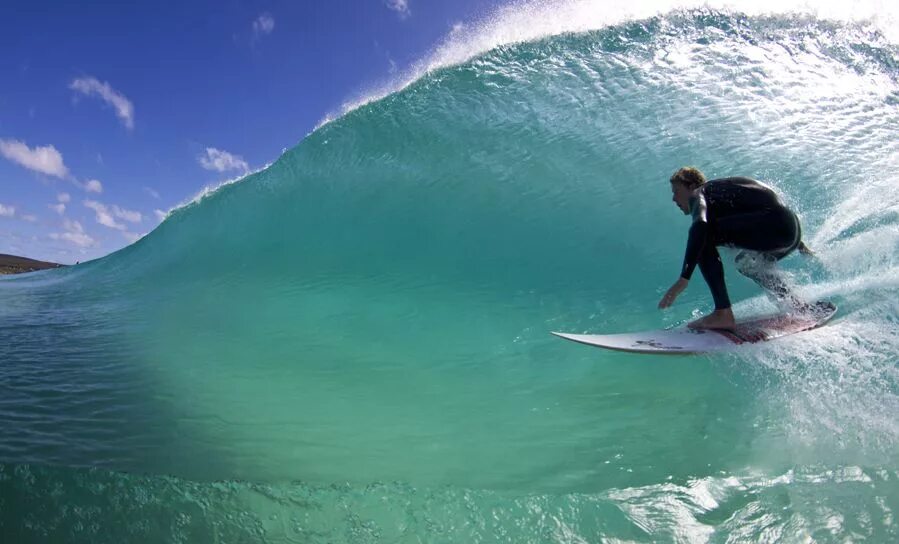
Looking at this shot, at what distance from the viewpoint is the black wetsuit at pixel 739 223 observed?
4184 mm

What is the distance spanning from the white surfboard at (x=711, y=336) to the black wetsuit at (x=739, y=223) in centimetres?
25

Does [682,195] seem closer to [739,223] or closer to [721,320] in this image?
[739,223]

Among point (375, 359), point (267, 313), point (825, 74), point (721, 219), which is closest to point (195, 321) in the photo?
point (267, 313)

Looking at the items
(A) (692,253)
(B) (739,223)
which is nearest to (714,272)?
(A) (692,253)

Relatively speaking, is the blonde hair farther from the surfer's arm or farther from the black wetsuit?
the surfer's arm

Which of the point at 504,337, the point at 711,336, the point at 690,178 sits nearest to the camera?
the point at 711,336

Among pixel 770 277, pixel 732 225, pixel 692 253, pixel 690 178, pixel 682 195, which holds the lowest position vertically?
pixel 770 277

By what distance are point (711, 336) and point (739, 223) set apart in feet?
2.84

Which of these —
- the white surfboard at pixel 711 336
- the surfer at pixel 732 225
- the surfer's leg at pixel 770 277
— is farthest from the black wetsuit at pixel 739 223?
the white surfboard at pixel 711 336

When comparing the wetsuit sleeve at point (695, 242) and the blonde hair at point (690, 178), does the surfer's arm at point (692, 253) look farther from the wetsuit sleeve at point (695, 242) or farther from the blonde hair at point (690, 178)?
the blonde hair at point (690, 178)

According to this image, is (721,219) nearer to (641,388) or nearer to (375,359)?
(641,388)

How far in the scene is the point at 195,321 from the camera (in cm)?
618

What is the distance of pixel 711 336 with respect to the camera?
415 cm

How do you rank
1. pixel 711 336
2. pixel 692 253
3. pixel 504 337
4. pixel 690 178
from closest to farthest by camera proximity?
pixel 692 253
pixel 711 336
pixel 690 178
pixel 504 337
